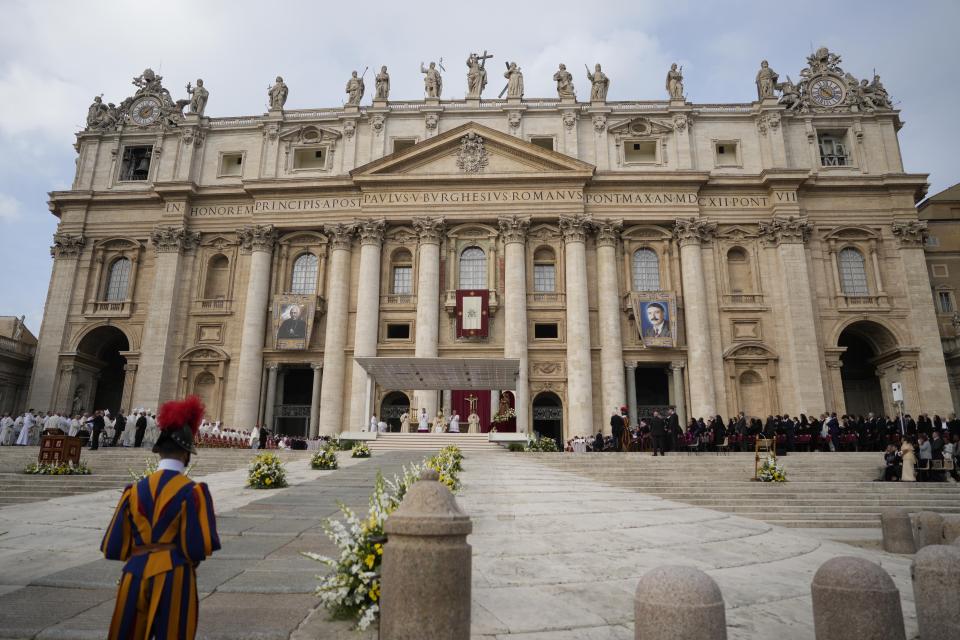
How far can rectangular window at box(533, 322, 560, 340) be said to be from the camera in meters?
33.8

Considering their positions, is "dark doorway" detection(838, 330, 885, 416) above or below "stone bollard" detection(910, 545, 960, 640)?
above

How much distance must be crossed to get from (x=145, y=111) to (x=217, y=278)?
1285 centimetres

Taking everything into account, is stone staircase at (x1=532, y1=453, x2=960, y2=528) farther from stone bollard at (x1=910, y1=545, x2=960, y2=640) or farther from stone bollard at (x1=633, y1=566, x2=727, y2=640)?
stone bollard at (x1=633, y1=566, x2=727, y2=640)

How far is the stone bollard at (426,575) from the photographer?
3.87 metres

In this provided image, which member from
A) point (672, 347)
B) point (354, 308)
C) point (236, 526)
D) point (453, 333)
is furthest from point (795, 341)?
point (236, 526)

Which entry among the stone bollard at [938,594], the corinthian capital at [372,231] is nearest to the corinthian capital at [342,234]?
the corinthian capital at [372,231]

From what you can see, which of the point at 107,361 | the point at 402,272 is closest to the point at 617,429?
the point at 402,272

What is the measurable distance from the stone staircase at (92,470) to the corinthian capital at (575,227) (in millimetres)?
19238

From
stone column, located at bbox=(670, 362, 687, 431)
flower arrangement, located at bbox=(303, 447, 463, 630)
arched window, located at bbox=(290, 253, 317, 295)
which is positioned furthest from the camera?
arched window, located at bbox=(290, 253, 317, 295)

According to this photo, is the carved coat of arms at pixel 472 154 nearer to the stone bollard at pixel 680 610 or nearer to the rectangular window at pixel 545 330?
the rectangular window at pixel 545 330

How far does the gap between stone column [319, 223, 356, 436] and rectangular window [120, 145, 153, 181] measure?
538 inches

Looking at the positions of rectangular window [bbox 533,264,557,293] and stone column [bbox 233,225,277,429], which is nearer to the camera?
stone column [bbox 233,225,277,429]

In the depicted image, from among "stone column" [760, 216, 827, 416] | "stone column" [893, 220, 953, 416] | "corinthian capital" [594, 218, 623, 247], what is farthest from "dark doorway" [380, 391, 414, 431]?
"stone column" [893, 220, 953, 416]

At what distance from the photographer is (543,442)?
2514 centimetres
